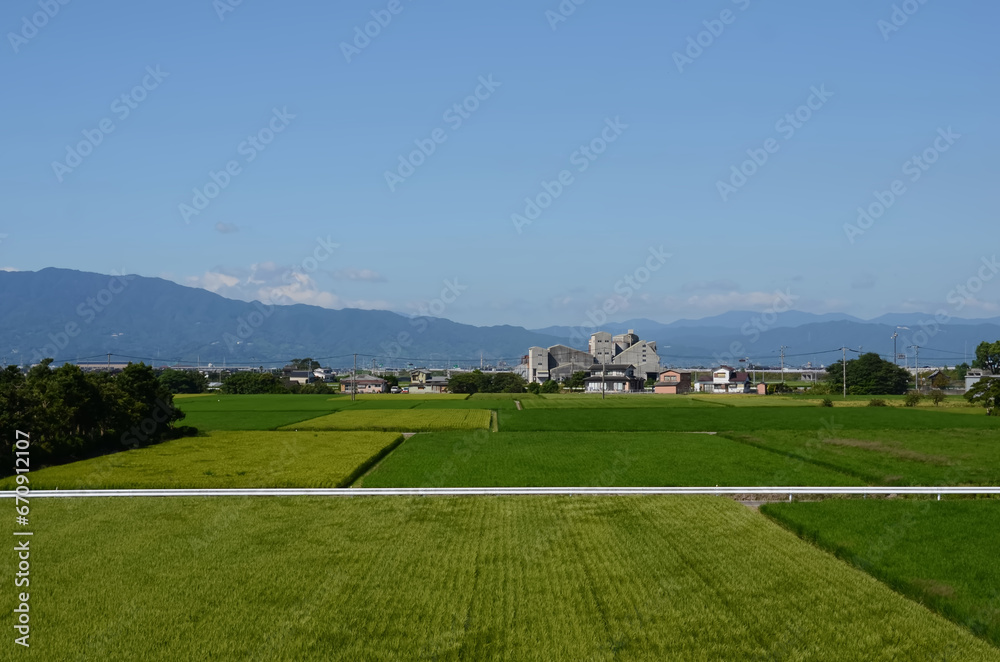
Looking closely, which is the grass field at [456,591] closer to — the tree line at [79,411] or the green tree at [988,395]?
the tree line at [79,411]

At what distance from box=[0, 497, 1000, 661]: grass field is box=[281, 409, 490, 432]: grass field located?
2983cm

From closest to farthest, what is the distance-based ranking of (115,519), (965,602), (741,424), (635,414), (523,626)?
1. (523,626)
2. (965,602)
3. (115,519)
4. (741,424)
5. (635,414)

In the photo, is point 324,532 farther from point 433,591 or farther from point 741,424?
point 741,424

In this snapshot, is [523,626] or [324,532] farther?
[324,532]

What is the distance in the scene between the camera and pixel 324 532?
17688 millimetres

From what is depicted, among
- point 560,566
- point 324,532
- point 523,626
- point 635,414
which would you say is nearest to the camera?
point 523,626

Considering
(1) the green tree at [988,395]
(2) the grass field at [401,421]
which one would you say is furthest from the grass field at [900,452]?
(1) the green tree at [988,395]

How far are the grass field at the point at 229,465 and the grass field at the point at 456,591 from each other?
19.4 ft

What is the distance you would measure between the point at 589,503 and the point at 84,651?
46.2 ft

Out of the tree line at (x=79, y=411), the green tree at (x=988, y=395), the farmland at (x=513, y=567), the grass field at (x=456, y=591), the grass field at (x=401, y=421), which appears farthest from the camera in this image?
the green tree at (x=988, y=395)

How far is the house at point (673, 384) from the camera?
125m

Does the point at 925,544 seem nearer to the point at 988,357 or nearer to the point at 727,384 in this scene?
the point at 727,384

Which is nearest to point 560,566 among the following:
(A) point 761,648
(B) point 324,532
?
(A) point 761,648

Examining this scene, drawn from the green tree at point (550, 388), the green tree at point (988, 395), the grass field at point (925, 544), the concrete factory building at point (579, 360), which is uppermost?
the concrete factory building at point (579, 360)
